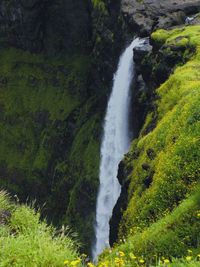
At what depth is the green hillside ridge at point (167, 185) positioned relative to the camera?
679 inches

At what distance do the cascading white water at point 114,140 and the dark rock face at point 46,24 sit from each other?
29171mm

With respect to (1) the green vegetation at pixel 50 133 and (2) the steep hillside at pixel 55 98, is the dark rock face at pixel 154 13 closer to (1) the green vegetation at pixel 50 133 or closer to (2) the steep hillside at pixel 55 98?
(2) the steep hillside at pixel 55 98

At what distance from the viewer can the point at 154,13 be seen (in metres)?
61.9

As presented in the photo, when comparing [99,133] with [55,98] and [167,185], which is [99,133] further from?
[167,185]

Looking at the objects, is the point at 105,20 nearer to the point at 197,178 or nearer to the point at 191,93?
the point at 191,93

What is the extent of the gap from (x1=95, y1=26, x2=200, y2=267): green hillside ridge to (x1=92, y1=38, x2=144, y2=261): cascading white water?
25376 mm

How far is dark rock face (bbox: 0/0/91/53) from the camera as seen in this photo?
3543 inches

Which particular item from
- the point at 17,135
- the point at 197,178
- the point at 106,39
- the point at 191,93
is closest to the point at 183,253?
the point at 197,178

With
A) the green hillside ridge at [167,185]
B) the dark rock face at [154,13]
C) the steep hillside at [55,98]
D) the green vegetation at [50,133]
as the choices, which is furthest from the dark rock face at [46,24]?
the green hillside ridge at [167,185]

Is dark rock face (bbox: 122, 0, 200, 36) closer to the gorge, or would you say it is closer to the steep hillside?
the gorge

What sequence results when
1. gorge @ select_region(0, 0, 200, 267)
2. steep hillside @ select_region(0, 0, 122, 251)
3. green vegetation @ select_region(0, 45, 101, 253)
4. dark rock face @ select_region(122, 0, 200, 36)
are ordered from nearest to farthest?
1. gorge @ select_region(0, 0, 200, 267)
2. dark rock face @ select_region(122, 0, 200, 36)
3. green vegetation @ select_region(0, 45, 101, 253)
4. steep hillside @ select_region(0, 0, 122, 251)

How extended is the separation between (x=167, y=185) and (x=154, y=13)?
146 feet

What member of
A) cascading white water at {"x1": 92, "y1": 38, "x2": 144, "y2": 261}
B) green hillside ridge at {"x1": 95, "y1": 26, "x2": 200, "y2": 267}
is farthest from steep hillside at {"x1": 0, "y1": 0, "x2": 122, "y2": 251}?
green hillside ridge at {"x1": 95, "y1": 26, "x2": 200, "y2": 267}

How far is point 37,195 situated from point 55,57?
101 ft
